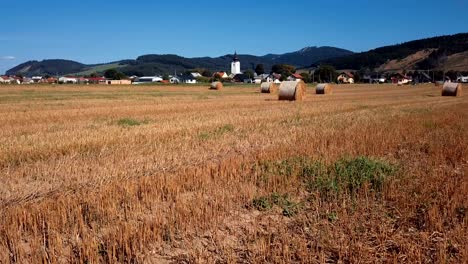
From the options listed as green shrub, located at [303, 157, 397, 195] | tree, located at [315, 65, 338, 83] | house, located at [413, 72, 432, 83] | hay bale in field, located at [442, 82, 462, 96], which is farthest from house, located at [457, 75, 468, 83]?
green shrub, located at [303, 157, 397, 195]

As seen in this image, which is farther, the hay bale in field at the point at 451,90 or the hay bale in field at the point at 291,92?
the hay bale in field at the point at 451,90

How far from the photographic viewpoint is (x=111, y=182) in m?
6.47

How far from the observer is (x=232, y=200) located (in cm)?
580

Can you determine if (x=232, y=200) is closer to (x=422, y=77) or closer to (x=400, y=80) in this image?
(x=400, y=80)

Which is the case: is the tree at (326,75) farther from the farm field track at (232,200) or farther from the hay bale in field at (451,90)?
the farm field track at (232,200)

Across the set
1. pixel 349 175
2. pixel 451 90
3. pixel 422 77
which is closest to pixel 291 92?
pixel 451 90

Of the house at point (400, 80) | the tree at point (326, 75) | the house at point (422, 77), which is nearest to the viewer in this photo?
the tree at point (326, 75)

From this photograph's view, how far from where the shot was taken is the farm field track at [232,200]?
424 centimetres

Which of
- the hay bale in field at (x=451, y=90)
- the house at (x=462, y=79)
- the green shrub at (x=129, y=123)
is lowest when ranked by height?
the house at (x=462, y=79)

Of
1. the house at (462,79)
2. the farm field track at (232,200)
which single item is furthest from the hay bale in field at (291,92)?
the house at (462,79)

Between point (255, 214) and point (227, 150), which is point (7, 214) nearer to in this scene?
point (255, 214)

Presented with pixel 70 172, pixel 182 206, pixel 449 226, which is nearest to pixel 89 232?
pixel 182 206

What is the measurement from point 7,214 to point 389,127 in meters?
11.1

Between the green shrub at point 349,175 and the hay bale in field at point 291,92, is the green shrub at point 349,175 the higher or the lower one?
the lower one
